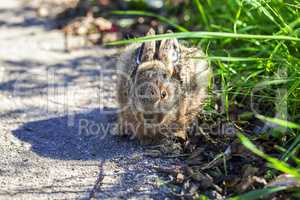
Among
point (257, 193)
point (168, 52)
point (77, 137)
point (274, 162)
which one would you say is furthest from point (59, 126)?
point (274, 162)

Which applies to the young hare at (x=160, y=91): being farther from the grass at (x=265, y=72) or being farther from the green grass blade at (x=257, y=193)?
the green grass blade at (x=257, y=193)

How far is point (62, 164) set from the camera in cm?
409

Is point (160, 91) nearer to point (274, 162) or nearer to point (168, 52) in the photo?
point (168, 52)

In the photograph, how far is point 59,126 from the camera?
192 inches

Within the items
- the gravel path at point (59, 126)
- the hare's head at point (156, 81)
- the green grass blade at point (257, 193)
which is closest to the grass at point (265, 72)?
the green grass blade at point (257, 193)

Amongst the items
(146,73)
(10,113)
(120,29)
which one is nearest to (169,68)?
(146,73)

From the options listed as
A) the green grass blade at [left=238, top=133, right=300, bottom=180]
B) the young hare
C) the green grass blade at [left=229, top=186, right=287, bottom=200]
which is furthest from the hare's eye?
the green grass blade at [left=229, top=186, right=287, bottom=200]

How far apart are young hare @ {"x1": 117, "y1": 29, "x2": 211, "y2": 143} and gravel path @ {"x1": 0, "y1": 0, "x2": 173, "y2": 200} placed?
0.22 m

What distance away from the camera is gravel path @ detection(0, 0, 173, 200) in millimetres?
3744

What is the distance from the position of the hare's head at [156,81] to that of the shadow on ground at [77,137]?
38 cm

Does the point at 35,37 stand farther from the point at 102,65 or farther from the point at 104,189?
the point at 104,189

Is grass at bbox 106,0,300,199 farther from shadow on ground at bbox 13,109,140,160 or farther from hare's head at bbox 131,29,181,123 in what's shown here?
shadow on ground at bbox 13,109,140,160

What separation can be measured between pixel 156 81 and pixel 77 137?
34.0 inches

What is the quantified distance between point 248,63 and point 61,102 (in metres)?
1.76
